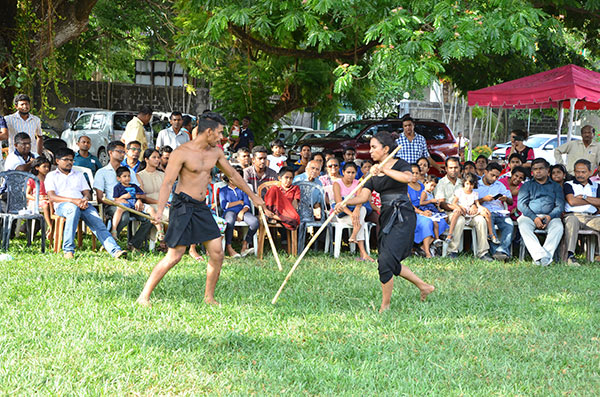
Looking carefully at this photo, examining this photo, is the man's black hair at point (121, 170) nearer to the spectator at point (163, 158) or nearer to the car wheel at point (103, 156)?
the spectator at point (163, 158)

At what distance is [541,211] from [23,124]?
7388mm

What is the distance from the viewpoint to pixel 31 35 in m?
12.7

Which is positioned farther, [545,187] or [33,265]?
Answer: [545,187]

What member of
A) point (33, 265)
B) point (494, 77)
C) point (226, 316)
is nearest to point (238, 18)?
point (33, 265)

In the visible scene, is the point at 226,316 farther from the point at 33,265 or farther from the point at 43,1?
the point at 43,1

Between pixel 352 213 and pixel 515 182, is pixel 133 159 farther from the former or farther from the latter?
pixel 515 182

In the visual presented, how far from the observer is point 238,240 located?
11328 mm

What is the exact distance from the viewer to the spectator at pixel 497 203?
10.3 meters

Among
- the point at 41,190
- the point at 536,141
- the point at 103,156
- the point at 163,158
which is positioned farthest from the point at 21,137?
the point at 536,141

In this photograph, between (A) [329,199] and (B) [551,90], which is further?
(B) [551,90]

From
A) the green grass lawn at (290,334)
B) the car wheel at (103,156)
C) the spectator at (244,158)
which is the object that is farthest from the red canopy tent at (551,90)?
the car wheel at (103,156)

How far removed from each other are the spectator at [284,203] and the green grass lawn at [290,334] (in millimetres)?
1268

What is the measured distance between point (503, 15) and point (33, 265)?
629 cm

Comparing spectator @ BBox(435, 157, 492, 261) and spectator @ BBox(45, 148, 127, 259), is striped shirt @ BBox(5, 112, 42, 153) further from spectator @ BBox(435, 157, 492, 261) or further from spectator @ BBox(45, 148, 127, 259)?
spectator @ BBox(435, 157, 492, 261)
